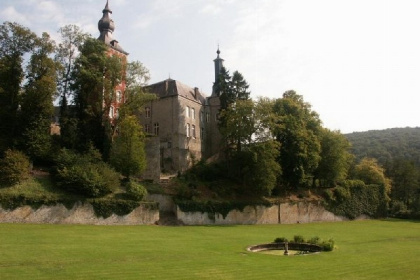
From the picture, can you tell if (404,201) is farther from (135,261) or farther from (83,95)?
(135,261)

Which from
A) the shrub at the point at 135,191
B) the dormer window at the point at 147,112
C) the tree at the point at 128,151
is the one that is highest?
the dormer window at the point at 147,112

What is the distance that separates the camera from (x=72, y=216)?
1169 inches

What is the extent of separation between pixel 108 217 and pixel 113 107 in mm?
15365

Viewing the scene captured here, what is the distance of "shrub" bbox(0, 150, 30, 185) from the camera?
94.2 feet

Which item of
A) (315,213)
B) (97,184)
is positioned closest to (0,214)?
(97,184)

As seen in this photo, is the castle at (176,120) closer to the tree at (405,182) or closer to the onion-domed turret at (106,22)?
the onion-domed turret at (106,22)

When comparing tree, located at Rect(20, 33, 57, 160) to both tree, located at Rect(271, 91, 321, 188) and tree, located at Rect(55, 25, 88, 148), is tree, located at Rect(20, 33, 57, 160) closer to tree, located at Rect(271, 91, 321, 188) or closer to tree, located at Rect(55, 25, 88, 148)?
tree, located at Rect(55, 25, 88, 148)

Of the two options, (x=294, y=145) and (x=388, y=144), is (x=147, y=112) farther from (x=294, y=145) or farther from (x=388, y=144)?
(x=388, y=144)

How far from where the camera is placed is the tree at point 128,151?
36156mm

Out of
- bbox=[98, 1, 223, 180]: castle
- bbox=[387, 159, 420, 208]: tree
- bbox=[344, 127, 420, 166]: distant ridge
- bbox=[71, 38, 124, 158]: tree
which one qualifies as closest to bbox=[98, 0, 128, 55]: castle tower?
bbox=[98, 1, 223, 180]: castle

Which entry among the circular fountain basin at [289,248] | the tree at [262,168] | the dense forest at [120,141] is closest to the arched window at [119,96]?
the dense forest at [120,141]

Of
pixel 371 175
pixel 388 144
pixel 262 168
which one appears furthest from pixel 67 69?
pixel 388 144

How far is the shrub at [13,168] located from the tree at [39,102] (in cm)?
344

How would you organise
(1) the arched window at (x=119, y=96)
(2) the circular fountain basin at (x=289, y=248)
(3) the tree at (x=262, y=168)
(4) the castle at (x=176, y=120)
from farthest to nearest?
(4) the castle at (x=176, y=120), (1) the arched window at (x=119, y=96), (3) the tree at (x=262, y=168), (2) the circular fountain basin at (x=289, y=248)
